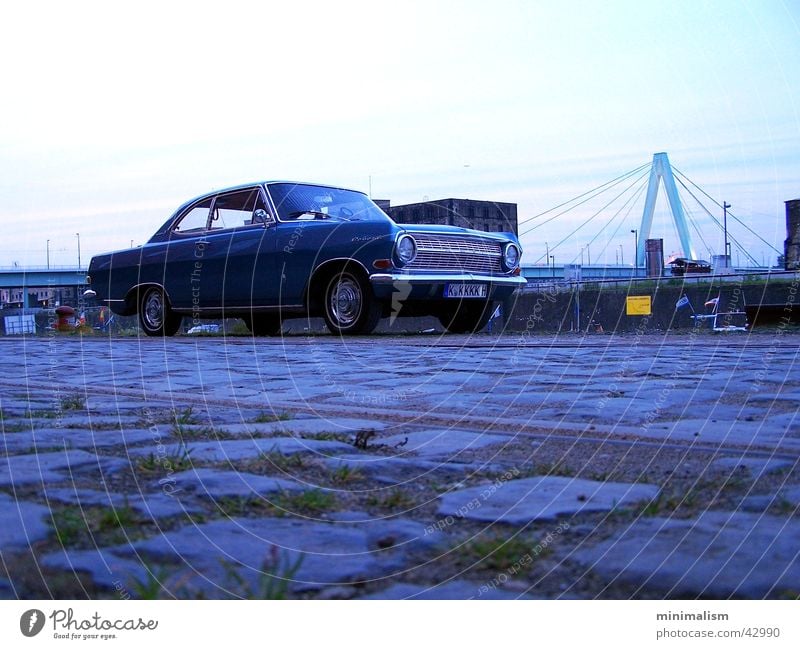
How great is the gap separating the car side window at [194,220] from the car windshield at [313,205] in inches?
45.2

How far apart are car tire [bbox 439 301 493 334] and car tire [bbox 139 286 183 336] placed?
2.96 metres

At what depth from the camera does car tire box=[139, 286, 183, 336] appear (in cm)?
1023

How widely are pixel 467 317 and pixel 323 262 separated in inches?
68.9

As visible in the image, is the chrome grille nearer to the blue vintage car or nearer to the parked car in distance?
the blue vintage car

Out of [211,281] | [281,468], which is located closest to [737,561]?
[281,468]

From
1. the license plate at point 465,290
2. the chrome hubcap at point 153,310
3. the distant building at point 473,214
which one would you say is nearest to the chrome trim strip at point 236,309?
the chrome hubcap at point 153,310

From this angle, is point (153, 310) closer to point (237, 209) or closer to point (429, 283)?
point (237, 209)

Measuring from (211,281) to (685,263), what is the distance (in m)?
6.63

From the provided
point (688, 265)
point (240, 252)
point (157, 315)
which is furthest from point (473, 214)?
point (688, 265)

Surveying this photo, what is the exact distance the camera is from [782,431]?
7.91 ft

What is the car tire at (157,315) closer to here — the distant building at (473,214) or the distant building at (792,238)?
the distant building at (473,214)

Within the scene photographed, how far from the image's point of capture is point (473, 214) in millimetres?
9711

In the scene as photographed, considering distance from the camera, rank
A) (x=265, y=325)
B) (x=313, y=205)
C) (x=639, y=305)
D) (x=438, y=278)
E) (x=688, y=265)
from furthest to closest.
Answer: (x=688, y=265) < (x=639, y=305) < (x=265, y=325) < (x=313, y=205) < (x=438, y=278)

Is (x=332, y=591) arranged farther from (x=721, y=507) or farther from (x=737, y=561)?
(x=721, y=507)
